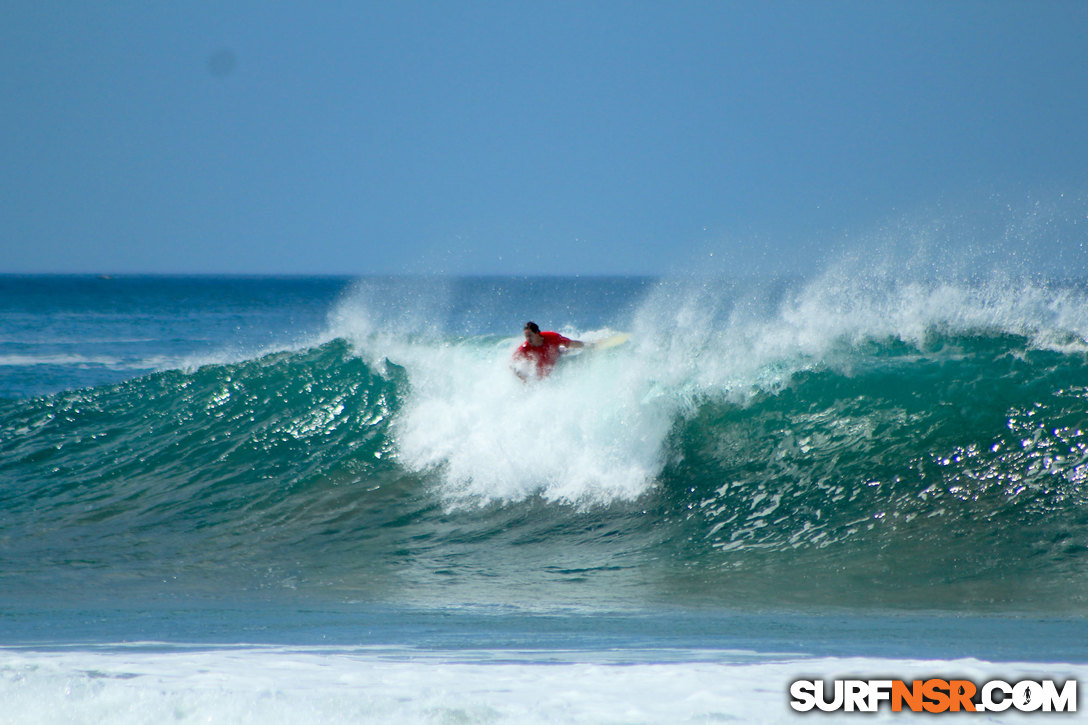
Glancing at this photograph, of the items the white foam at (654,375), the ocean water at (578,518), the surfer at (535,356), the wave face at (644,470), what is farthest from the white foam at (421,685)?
the surfer at (535,356)

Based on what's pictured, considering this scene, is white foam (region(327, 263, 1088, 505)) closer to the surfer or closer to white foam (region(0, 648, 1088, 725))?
the surfer

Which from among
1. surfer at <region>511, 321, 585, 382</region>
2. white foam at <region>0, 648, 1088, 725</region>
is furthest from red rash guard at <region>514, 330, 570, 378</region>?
white foam at <region>0, 648, 1088, 725</region>

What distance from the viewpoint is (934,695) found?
11.9 ft

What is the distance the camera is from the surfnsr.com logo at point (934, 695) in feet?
11.6

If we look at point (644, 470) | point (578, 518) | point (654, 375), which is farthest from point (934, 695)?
point (654, 375)

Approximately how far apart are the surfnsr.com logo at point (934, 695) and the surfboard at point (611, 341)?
262 inches

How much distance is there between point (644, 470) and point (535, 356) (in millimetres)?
2079

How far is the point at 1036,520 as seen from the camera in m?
6.91

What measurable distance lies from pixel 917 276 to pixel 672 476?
186 inches

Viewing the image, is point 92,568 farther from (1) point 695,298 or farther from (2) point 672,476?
(1) point 695,298

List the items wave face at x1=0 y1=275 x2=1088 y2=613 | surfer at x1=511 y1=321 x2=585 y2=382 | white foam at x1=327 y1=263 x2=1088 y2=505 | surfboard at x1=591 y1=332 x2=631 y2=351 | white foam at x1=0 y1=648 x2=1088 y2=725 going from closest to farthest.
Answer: white foam at x1=0 y1=648 x2=1088 y2=725 < wave face at x1=0 y1=275 x2=1088 y2=613 < white foam at x1=327 y1=263 x2=1088 y2=505 < surfer at x1=511 y1=321 x2=585 y2=382 < surfboard at x1=591 y1=332 x2=631 y2=351

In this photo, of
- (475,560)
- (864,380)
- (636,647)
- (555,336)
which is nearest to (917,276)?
(864,380)

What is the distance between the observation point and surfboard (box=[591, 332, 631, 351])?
10.3 meters

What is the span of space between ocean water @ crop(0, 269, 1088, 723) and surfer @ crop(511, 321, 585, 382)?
141mm
